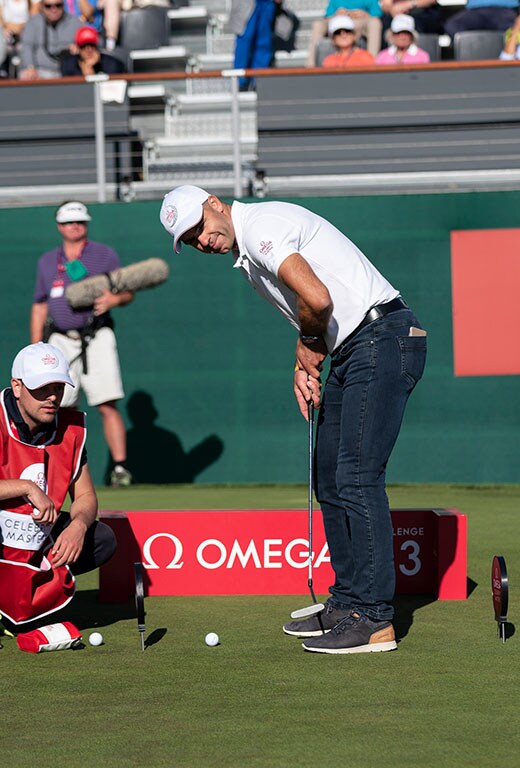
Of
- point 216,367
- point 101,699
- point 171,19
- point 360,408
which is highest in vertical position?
point 171,19

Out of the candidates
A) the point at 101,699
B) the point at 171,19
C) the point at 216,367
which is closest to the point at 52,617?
the point at 101,699

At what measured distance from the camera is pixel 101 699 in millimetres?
4508

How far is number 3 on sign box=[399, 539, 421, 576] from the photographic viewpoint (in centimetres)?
628

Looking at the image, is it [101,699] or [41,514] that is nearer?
[101,699]

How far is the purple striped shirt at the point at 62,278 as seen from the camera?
35.8ft

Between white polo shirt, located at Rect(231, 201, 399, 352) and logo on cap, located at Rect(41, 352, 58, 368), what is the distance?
848mm

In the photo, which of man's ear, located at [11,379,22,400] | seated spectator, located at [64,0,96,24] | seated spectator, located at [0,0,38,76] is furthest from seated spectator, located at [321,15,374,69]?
man's ear, located at [11,379,22,400]

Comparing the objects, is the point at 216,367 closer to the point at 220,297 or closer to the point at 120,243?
the point at 220,297

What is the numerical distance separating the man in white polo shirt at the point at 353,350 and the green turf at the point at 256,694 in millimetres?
276

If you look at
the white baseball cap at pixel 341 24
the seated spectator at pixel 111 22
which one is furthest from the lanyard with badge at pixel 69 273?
the seated spectator at pixel 111 22

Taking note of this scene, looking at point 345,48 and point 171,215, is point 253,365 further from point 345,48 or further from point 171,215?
point 171,215

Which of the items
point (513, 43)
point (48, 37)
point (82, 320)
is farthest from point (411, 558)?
point (48, 37)

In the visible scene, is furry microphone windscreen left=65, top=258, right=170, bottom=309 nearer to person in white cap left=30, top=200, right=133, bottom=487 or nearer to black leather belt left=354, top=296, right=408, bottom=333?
person in white cap left=30, top=200, right=133, bottom=487

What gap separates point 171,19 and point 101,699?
13.9 metres
